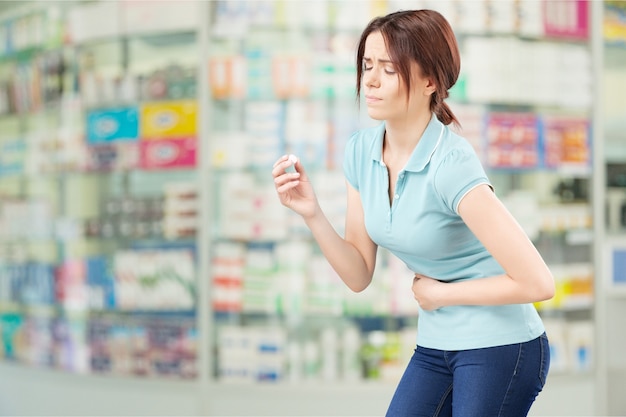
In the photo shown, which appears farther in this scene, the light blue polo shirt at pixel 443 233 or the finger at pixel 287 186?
the finger at pixel 287 186

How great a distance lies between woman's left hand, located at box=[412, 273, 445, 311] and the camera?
176 centimetres

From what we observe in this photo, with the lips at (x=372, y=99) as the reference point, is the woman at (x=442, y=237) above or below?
below

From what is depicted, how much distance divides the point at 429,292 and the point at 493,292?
147mm

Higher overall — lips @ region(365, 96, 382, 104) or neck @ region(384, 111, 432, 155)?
lips @ region(365, 96, 382, 104)

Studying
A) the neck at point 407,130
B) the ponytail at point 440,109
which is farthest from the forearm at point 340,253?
the ponytail at point 440,109

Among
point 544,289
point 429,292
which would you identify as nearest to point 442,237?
point 429,292

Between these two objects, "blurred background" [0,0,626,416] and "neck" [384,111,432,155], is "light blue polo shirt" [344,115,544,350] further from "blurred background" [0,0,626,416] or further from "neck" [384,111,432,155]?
"blurred background" [0,0,626,416]

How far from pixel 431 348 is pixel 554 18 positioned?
9.60ft

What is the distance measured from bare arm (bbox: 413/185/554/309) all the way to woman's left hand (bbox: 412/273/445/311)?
60mm

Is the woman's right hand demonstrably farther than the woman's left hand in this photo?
Yes

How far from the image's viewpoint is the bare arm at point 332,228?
1.87m

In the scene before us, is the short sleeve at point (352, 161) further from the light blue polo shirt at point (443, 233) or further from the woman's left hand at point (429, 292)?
the woman's left hand at point (429, 292)

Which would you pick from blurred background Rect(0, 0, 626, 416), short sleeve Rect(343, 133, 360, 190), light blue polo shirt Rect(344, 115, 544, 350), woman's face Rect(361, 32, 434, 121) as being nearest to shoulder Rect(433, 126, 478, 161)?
light blue polo shirt Rect(344, 115, 544, 350)

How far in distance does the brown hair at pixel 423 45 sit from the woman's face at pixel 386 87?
0.7 inches
